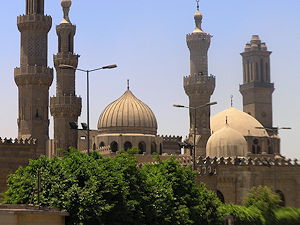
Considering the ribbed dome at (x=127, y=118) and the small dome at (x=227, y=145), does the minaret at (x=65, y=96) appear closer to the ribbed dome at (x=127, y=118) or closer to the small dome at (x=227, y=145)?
the ribbed dome at (x=127, y=118)

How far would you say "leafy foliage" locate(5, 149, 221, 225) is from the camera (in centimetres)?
2664

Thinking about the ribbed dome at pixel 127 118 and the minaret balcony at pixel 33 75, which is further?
the ribbed dome at pixel 127 118

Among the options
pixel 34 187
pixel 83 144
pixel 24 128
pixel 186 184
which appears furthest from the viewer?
pixel 83 144

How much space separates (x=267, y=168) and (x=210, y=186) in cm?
493

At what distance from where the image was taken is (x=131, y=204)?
28359 millimetres

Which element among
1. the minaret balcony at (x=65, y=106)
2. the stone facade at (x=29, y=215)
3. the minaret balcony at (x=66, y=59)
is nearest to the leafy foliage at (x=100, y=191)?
the stone facade at (x=29, y=215)

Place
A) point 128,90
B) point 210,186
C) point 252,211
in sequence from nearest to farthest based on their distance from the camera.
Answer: point 252,211 → point 210,186 → point 128,90

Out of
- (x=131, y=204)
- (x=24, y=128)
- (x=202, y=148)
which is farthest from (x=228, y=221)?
(x=202, y=148)

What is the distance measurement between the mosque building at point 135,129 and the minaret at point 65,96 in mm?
84

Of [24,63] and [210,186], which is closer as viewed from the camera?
[210,186]

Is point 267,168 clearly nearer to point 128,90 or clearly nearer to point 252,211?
point 252,211

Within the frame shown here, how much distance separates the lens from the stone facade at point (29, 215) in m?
22.8

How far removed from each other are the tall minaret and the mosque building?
9 cm

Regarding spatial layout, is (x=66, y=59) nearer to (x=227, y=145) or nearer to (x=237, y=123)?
(x=227, y=145)
